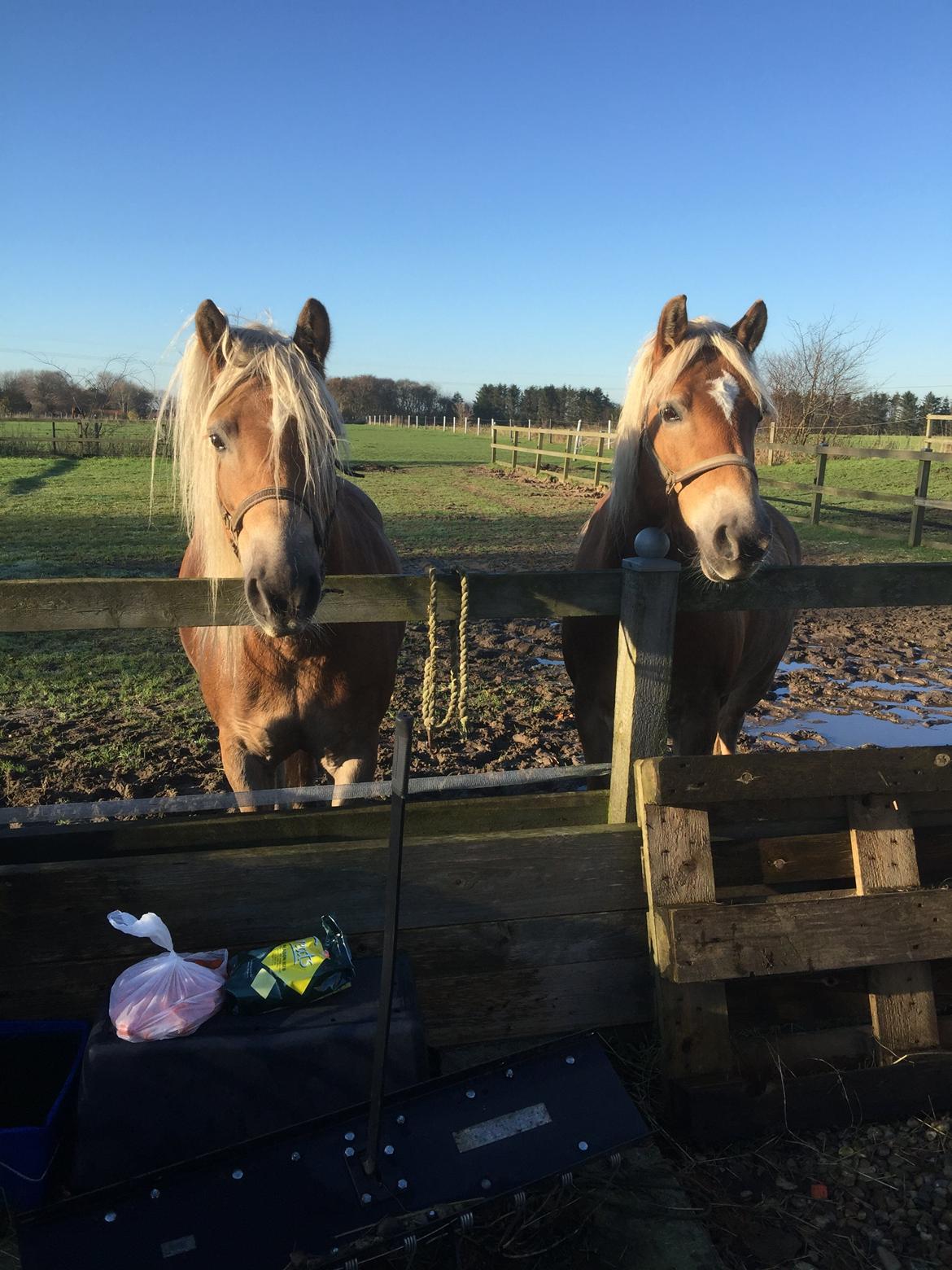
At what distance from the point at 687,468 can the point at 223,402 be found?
5.17 feet

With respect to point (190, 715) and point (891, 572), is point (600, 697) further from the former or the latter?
point (190, 715)

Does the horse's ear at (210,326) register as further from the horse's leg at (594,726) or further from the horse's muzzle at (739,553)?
the horse's leg at (594,726)

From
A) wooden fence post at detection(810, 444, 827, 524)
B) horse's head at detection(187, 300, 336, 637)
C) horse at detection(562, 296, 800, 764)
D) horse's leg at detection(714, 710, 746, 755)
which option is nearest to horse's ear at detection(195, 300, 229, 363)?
horse's head at detection(187, 300, 336, 637)

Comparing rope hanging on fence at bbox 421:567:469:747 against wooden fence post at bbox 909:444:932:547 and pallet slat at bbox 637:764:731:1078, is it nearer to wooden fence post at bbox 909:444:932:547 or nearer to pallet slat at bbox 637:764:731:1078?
pallet slat at bbox 637:764:731:1078

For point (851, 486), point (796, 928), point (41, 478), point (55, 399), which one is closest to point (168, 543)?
point (796, 928)

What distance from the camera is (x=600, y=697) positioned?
3529 mm

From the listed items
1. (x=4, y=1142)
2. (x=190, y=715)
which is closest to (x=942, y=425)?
(x=190, y=715)

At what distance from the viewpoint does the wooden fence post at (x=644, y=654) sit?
247 centimetres

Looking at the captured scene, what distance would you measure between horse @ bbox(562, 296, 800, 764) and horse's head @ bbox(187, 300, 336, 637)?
48.3 inches

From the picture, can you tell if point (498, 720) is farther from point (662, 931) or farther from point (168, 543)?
point (168, 543)

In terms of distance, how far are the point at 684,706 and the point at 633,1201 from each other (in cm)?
190

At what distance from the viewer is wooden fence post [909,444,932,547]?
12.7 m

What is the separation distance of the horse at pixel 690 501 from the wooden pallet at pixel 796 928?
0.67 metres

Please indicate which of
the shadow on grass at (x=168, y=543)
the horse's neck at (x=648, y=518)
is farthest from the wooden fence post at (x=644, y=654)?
the shadow on grass at (x=168, y=543)
